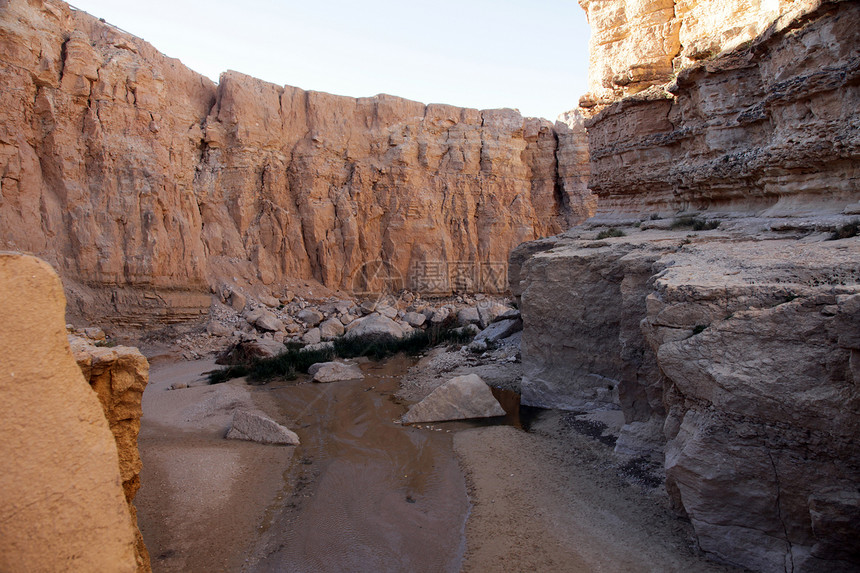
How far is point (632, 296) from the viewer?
21.2 feet

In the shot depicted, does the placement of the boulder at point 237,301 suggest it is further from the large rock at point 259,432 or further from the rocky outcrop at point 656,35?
the rocky outcrop at point 656,35

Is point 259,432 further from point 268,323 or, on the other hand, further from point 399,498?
point 268,323

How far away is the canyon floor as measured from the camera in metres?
4.61

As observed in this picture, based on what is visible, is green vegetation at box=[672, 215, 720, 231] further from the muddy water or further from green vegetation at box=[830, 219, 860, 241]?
the muddy water

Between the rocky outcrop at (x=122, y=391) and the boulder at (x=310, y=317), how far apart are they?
12.6 meters

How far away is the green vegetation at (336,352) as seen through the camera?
11461mm

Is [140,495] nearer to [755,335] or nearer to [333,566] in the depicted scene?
[333,566]

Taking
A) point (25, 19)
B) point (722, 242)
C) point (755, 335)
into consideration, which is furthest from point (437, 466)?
point (25, 19)

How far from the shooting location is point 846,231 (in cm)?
535

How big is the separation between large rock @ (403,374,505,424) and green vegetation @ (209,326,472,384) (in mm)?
4124

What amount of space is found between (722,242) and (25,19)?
15640 millimetres

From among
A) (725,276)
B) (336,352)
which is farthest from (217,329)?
(725,276)

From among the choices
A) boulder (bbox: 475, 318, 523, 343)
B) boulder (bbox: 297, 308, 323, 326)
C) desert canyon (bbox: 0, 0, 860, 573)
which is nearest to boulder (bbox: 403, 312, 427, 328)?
desert canyon (bbox: 0, 0, 860, 573)

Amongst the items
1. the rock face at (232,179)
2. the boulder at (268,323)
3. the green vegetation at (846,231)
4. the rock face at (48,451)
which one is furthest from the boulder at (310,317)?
the rock face at (48,451)
